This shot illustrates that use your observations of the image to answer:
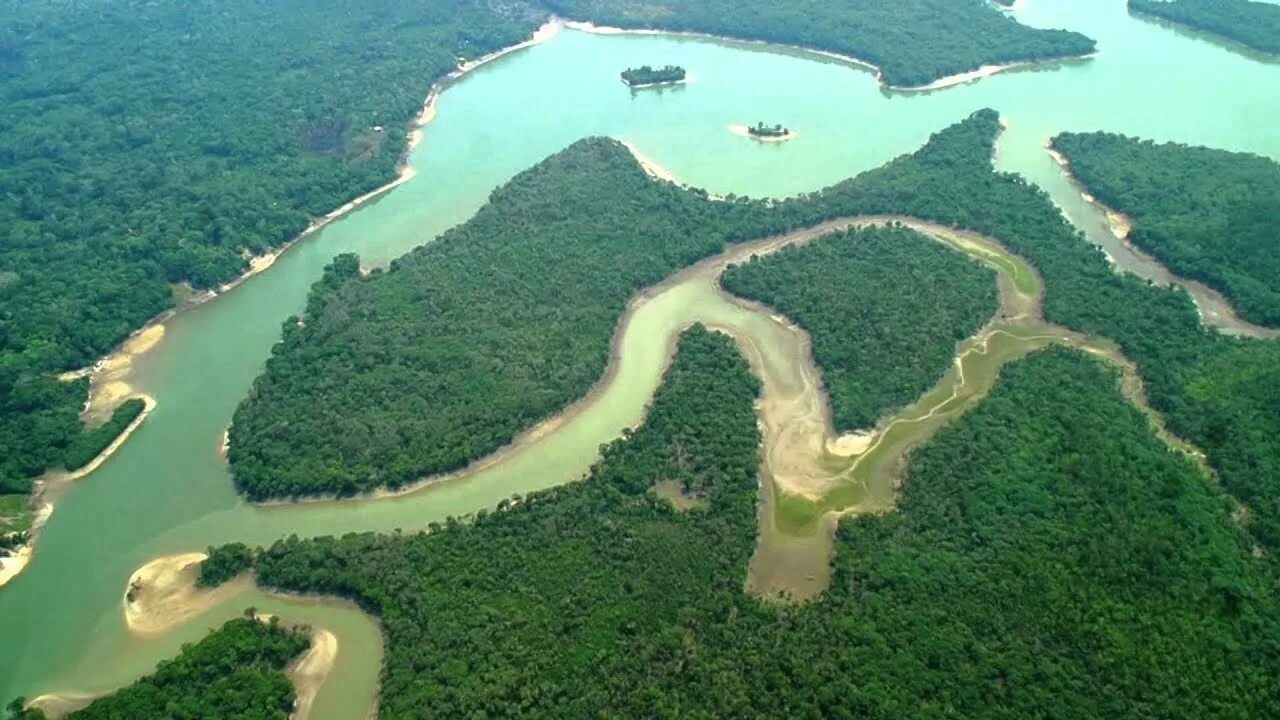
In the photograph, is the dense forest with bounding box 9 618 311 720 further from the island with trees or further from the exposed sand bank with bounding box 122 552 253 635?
the island with trees

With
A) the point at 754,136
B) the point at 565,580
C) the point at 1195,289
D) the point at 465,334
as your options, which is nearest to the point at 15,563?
the point at 465,334

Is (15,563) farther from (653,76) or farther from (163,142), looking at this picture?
(653,76)

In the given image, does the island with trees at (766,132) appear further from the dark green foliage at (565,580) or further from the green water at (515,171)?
the dark green foliage at (565,580)

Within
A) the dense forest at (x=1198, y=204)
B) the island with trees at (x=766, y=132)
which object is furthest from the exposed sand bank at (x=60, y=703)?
the dense forest at (x=1198, y=204)

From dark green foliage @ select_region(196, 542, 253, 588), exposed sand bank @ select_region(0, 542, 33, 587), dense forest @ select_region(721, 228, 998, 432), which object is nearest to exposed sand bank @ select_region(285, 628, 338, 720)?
dark green foliage @ select_region(196, 542, 253, 588)

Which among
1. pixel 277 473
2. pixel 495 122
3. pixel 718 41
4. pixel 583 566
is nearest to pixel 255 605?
pixel 277 473
